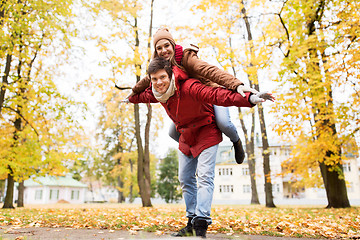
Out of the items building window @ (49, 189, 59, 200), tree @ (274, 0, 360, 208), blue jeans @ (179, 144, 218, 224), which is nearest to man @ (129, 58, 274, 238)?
blue jeans @ (179, 144, 218, 224)

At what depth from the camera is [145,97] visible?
374 cm

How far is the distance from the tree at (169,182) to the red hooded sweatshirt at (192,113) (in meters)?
32.5

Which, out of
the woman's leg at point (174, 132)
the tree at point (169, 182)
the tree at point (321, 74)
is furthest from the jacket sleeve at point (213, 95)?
the tree at point (169, 182)

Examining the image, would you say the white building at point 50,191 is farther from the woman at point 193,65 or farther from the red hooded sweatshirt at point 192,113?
the woman at point 193,65

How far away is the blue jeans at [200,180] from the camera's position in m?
3.18

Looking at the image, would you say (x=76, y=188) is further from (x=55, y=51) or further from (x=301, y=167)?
(x=301, y=167)

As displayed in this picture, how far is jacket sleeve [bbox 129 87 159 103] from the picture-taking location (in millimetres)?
3691

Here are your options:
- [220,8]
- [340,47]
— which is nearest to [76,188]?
[220,8]

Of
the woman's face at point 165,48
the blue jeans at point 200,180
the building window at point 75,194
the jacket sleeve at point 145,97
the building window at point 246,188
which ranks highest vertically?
→ the woman's face at point 165,48

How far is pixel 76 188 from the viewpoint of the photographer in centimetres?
4844

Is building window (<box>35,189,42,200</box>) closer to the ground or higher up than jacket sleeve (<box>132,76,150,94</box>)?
closer to the ground

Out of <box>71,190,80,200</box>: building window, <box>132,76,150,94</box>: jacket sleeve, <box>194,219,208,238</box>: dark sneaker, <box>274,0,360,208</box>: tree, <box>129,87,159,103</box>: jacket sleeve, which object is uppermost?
<box>274,0,360,208</box>: tree

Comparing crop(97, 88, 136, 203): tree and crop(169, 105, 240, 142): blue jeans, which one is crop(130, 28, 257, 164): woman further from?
crop(97, 88, 136, 203): tree

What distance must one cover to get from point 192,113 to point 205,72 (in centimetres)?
51
